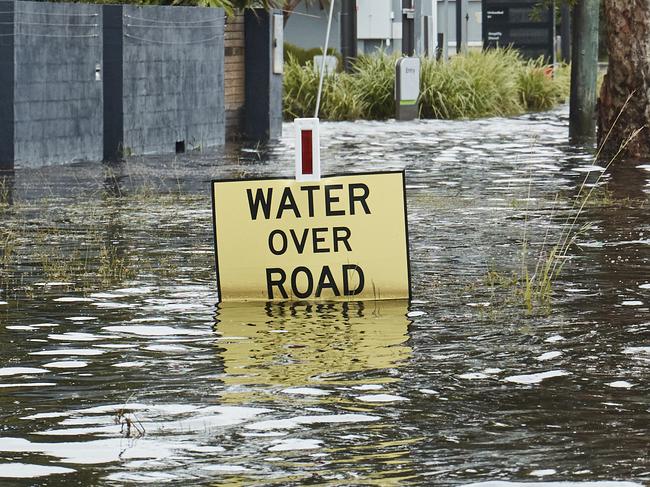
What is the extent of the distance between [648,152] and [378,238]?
13.0 m

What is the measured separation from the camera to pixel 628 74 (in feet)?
73.7

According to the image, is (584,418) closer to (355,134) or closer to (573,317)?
(573,317)

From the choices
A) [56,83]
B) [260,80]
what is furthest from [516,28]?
[56,83]

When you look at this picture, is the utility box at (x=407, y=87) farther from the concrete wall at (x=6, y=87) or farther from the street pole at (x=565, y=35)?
the street pole at (x=565, y=35)

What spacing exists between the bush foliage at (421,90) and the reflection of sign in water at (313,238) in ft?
81.0

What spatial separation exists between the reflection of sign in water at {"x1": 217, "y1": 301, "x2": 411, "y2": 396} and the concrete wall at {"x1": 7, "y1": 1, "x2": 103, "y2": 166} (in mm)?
12110

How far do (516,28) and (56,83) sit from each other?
102 ft

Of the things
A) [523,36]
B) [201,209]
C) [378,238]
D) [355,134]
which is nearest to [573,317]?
[378,238]

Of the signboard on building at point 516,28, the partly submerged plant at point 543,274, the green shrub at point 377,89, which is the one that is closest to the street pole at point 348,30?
the green shrub at point 377,89

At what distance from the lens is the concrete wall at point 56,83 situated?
21.8 meters

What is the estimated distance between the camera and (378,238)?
1038 centimetres

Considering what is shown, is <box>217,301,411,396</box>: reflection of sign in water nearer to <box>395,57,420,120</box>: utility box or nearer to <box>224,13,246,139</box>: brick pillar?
<box>224,13,246,139</box>: brick pillar

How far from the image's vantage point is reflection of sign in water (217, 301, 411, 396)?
7934 millimetres

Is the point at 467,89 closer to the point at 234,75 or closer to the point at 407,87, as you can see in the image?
the point at 407,87
